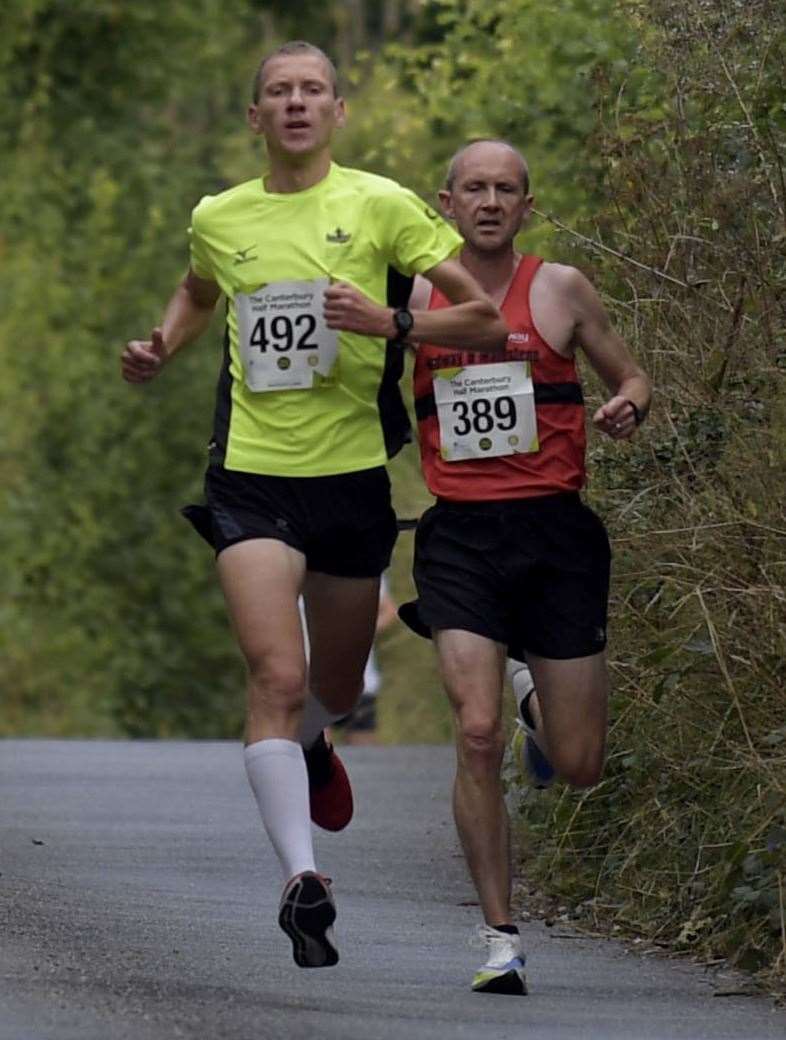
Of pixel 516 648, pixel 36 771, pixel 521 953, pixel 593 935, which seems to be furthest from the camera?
pixel 36 771

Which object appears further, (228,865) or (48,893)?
(228,865)

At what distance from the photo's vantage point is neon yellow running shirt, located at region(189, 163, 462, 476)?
8219mm

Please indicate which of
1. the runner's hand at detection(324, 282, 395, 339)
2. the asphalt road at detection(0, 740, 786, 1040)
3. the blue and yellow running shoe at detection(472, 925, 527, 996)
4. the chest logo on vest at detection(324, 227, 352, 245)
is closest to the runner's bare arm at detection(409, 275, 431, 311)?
the chest logo on vest at detection(324, 227, 352, 245)

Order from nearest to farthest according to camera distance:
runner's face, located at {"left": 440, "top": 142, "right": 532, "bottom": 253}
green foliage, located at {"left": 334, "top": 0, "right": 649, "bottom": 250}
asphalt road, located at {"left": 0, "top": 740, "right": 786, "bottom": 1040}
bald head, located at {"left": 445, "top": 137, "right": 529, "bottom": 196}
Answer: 1. asphalt road, located at {"left": 0, "top": 740, "right": 786, "bottom": 1040}
2. runner's face, located at {"left": 440, "top": 142, "right": 532, "bottom": 253}
3. bald head, located at {"left": 445, "top": 137, "right": 529, "bottom": 196}
4. green foliage, located at {"left": 334, "top": 0, "right": 649, "bottom": 250}

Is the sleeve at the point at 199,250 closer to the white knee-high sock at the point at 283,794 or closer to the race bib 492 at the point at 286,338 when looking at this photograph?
the race bib 492 at the point at 286,338

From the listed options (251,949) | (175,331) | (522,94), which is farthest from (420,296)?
(522,94)

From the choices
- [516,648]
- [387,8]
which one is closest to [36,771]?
[516,648]

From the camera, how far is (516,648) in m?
8.72

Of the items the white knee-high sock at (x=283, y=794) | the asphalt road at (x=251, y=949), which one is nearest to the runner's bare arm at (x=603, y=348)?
the white knee-high sock at (x=283, y=794)

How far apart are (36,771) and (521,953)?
7791 mm

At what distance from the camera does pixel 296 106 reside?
836cm

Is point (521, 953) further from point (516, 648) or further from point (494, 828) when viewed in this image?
point (516, 648)

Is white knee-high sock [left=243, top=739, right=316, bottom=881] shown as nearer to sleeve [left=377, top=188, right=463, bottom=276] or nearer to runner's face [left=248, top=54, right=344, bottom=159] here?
sleeve [left=377, top=188, right=463, bottom=276]

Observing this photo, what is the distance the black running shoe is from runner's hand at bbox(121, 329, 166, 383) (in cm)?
151
